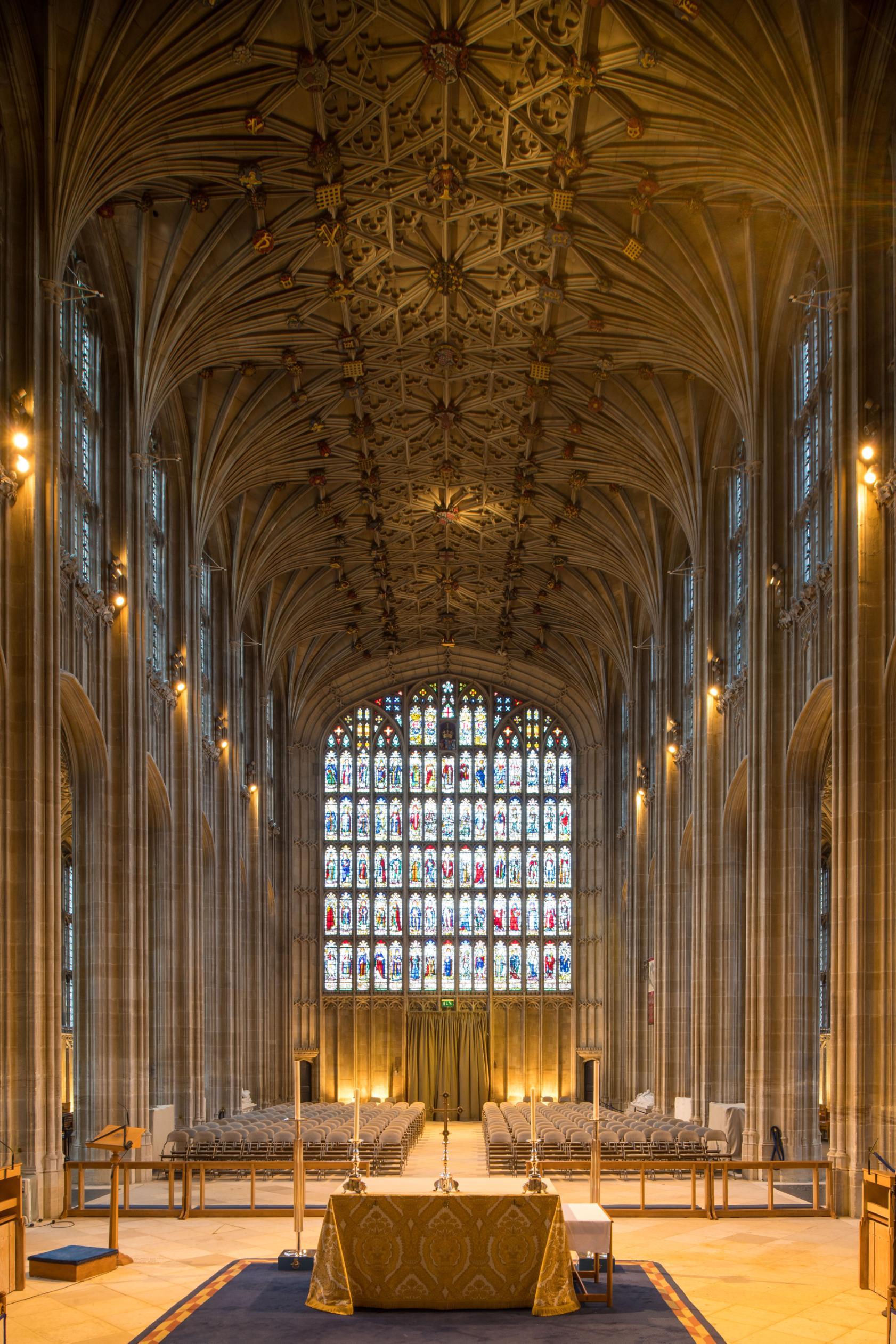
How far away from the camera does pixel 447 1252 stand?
1195 cm

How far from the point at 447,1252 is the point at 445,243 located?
64.7 feet

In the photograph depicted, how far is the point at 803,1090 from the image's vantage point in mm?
24047

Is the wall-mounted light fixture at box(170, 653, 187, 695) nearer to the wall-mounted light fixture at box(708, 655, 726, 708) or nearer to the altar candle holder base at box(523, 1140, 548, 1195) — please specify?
the wall-mounted light fixture at box(708, 655, 726, 708)

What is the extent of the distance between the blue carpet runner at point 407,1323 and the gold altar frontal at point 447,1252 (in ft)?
0.46

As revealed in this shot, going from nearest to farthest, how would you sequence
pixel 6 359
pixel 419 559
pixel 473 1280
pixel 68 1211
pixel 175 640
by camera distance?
pixel 473 1280 → pixel 68 1211 → pixel 6 359 → pixel 175 640 → pixel 419 559

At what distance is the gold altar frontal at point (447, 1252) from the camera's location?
11.9m

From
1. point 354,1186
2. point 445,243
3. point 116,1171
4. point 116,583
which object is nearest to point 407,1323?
point 354,1186

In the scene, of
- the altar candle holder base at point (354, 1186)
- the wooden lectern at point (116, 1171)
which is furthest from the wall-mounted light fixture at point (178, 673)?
the altar candle holder base at point (354, 1186)

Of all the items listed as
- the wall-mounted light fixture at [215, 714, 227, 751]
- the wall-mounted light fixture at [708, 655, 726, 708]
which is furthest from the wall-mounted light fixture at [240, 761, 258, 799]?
the wall-mounted light fixture at [708, 655, 726, 708]

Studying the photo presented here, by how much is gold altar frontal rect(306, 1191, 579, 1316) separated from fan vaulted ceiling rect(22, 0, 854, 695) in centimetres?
1464

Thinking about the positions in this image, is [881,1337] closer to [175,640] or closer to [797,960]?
[797,960]

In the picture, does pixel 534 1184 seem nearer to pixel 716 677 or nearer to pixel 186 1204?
pixel 186 1204

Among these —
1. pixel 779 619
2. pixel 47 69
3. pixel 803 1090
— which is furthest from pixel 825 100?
pixel 803 1090

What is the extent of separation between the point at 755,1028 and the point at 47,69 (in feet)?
63.0
